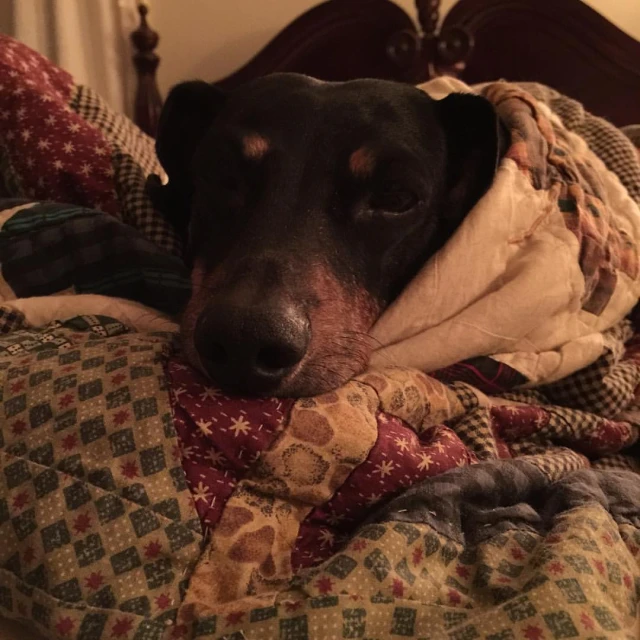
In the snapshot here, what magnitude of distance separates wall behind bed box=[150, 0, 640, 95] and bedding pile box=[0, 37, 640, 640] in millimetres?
2311

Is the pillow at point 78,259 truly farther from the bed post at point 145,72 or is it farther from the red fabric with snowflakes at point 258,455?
the bed post at point 145,72

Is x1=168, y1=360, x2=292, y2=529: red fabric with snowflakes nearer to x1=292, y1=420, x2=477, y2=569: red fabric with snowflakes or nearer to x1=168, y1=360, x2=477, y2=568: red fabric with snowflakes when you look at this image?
x1=168, y1=360, x2=477, y2=568: red fabric with snowflakes

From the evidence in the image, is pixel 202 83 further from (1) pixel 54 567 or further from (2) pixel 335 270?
(1) pixel 54 567

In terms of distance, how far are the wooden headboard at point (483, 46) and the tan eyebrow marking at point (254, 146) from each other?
187 cm

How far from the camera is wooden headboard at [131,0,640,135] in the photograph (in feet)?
9.03

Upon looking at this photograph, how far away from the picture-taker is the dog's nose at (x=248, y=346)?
32.4 inches

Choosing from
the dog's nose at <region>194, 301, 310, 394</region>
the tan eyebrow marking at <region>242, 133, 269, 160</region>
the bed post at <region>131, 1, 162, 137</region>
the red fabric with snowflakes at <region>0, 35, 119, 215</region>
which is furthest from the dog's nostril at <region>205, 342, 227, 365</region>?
the bed post at <region>131, 1, 162, 137</region>

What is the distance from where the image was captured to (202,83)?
147 cm

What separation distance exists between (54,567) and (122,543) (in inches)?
2.6

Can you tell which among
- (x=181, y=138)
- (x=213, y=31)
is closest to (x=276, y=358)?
(x=181, y=138)

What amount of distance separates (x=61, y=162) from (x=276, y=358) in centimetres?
92

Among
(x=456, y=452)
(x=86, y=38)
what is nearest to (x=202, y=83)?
(x=456, y=452)

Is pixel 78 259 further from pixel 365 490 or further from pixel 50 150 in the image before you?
pixel 365 490

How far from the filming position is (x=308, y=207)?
3.62 ft
